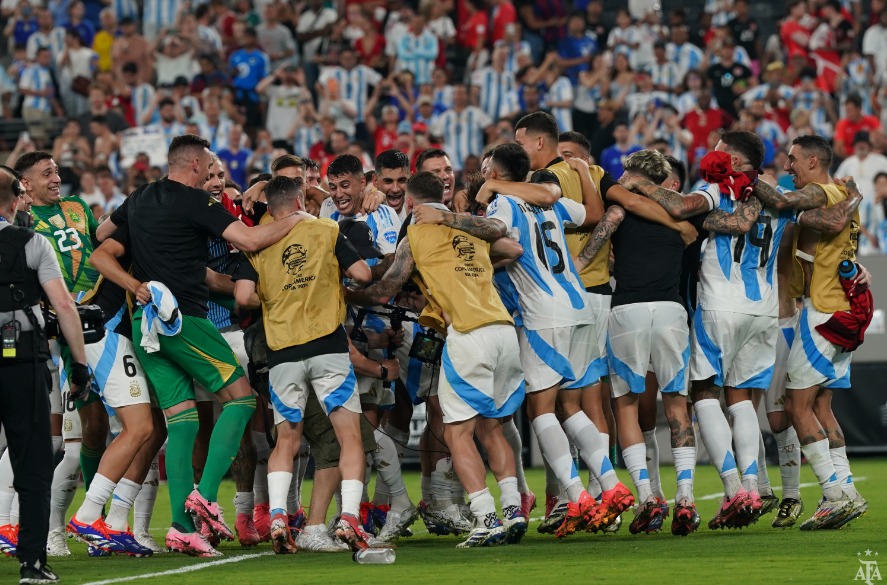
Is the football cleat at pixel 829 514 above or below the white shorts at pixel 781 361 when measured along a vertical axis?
below

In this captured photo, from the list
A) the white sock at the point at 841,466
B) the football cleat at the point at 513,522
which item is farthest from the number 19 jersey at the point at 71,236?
the white sock at the point at 841,466

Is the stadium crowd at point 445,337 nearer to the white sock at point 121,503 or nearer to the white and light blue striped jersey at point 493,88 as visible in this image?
the white sock at point 121,503

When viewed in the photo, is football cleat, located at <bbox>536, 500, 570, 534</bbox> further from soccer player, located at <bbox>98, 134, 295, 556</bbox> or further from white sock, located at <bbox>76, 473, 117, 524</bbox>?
white sock, located at <bbox>76, 473, 117, 524</bbox>

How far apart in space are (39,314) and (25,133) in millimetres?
15725

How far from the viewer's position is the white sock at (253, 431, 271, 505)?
404 inches

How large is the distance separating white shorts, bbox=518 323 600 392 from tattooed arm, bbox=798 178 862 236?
1783 millimetres

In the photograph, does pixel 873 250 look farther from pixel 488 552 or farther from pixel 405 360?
pixel 488 552

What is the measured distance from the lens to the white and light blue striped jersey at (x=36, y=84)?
78.1ft

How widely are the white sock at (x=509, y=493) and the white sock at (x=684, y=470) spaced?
121cm

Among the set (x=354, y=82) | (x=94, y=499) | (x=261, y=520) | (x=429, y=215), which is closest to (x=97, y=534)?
(x=94, y=499)

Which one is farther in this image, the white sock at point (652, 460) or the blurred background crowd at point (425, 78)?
the blurred background crowd at point (425, 78)

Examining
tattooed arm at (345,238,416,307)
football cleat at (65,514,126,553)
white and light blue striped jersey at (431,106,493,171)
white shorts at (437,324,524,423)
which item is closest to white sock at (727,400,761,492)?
white shorts at (437,324,524,423)

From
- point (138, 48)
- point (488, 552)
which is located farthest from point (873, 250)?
point (138, 48)

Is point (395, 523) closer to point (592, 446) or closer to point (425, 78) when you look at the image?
point (592, 446)
